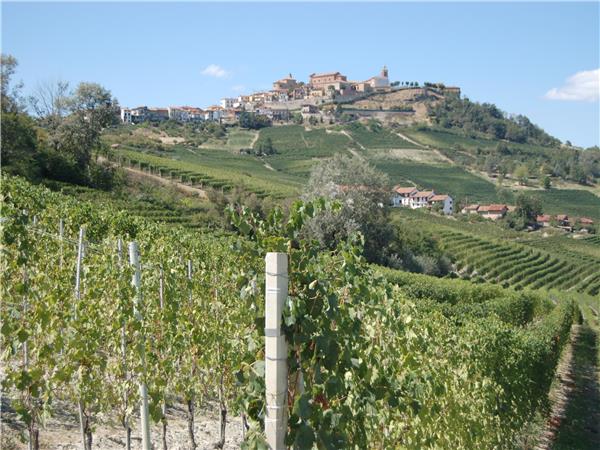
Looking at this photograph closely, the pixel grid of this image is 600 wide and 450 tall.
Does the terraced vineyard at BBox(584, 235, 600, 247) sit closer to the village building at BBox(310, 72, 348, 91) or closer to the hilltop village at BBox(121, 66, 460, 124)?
the hilltop village at BBox(121, 66, 460, 124)

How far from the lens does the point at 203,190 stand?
4647 cm

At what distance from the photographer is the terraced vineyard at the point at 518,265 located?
1900 inches

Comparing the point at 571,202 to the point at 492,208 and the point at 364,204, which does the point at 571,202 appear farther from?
the point at 364,204

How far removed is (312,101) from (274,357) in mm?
167895

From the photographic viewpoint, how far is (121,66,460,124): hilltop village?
143375 mm

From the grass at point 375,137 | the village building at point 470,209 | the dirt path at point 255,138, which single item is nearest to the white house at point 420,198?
the village building at point 470,209

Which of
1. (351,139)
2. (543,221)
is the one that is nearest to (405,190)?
(543,221)

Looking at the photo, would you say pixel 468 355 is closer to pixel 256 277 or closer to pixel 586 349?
pixel 256 277

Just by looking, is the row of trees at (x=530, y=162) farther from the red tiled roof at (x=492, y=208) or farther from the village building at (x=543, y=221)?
the village building at (x=543, y=221)

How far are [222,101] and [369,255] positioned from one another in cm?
16671

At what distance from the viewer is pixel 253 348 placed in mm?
3113

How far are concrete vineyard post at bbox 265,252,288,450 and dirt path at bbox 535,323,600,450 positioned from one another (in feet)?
31.5

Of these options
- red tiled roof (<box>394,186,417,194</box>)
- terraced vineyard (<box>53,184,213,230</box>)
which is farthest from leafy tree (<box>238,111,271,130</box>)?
terraced vineyard (<box>53,184,213,230</box>)

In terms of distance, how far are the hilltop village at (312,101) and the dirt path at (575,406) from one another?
11427 centimetres
